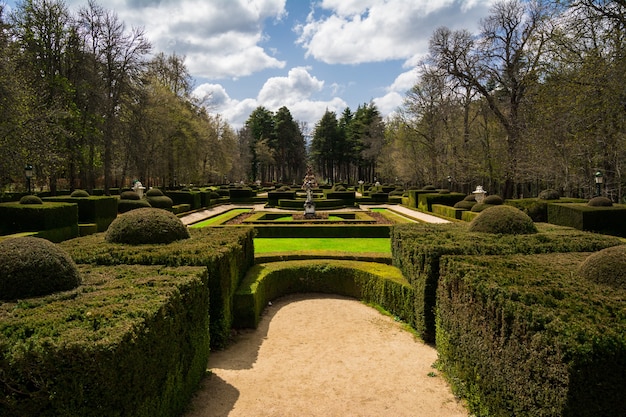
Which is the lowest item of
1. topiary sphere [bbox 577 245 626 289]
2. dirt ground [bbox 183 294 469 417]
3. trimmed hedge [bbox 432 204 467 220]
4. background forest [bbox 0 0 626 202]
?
dirt ground [bbox 183 294 469 417]

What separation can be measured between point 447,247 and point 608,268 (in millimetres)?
2629

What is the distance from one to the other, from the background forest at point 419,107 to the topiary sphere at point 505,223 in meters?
7.16

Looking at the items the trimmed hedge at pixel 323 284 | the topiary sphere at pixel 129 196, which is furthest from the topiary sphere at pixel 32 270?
the topiary sphere at pixel 129 196

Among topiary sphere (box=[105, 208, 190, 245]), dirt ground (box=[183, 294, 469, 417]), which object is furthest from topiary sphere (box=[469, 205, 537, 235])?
topiary sphere (box=[105, 208, 190, 245])

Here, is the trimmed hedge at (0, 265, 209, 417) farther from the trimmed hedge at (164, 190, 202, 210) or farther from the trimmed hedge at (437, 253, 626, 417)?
the trimmed hedge at (164, 190, 202, 210)

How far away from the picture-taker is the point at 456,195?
28156mm

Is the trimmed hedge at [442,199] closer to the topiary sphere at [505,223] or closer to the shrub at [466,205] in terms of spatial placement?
the shrub at [466,205]

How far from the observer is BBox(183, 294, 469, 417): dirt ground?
198 inches

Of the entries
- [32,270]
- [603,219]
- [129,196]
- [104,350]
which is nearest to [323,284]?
[32,270]

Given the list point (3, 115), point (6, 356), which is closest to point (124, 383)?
point (6, 356)

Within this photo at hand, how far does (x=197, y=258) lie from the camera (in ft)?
22.0

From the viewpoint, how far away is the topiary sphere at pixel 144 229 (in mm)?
8039

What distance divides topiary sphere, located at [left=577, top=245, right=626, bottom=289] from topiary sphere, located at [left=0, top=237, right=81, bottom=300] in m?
6.75

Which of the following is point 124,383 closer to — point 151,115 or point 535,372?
point 535,372
